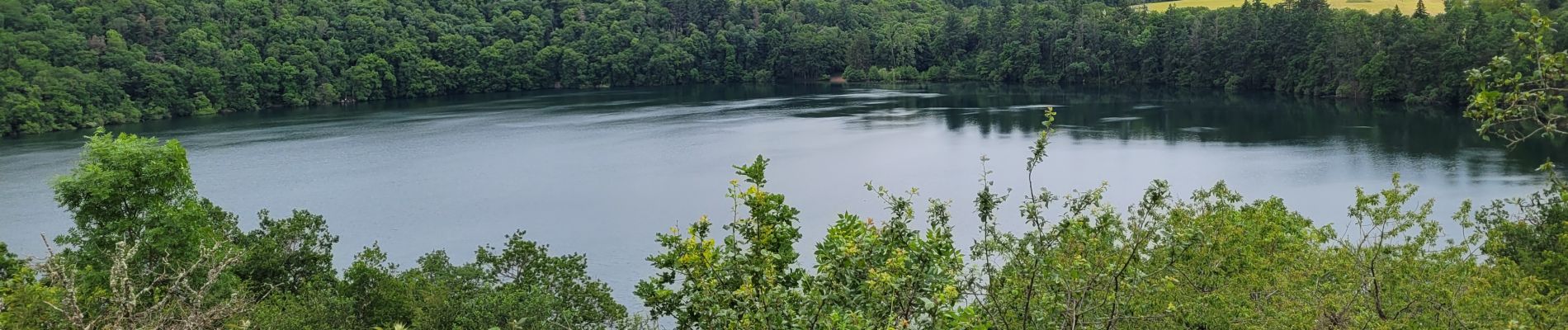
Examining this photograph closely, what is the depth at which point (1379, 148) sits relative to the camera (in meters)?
42.6

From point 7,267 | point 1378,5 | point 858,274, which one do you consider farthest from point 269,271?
point 1378,5

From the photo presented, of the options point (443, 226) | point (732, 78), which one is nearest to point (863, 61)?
point (732, 78)

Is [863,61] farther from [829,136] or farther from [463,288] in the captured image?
[463,288]

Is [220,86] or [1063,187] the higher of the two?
[220,86]

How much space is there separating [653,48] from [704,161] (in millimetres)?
59984

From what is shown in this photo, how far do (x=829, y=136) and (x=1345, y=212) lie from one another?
88.6 feet

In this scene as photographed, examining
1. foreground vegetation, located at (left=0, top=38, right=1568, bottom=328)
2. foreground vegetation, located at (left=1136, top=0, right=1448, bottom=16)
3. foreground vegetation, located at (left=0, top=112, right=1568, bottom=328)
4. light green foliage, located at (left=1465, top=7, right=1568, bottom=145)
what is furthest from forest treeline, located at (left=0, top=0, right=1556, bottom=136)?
light green foliage, located at (left=1465, top=7, right=1568, bottom=145)

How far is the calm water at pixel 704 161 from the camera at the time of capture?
106 feet

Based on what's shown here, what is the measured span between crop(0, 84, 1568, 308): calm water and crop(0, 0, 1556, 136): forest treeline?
4.02 metres

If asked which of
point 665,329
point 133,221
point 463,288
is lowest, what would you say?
point 665,329

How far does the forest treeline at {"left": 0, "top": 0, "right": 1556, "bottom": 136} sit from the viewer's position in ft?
Answer: 210

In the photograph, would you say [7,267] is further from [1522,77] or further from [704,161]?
[704,161]

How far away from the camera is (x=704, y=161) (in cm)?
4531

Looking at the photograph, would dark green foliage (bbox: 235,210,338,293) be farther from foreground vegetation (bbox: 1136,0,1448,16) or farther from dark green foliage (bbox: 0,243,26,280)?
foreground vegetation (bbox: 1136,0,1448,16)
